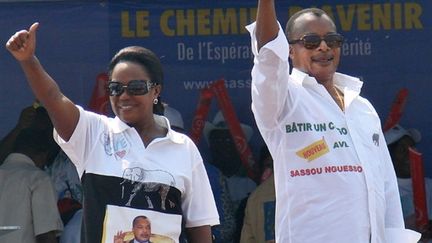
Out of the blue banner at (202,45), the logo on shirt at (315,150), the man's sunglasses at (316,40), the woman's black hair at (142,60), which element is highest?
the blue banner at (202,45)

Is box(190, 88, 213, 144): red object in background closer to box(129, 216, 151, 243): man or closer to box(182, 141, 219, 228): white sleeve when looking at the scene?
box(182, 141, 219, 228): white sleeve

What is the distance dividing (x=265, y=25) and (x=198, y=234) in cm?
73

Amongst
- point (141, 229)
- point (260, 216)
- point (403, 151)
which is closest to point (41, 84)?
point (141, 229)

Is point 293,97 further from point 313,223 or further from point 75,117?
point 75,117

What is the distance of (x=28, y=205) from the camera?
238 inches

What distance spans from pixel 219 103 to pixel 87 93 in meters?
0.85

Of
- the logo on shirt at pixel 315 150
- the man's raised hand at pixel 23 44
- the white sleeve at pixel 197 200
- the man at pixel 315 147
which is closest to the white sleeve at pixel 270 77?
the man at pixel 315 147

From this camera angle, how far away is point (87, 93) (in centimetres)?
709

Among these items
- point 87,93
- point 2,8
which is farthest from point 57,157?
point 2,8

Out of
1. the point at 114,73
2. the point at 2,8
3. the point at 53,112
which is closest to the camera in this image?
the point at 53,112

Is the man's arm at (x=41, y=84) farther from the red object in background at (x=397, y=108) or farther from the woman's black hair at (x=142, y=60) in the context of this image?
the red object in background at (x=397, y=108)

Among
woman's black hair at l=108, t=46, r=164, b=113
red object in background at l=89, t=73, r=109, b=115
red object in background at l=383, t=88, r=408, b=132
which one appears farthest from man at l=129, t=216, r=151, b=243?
red object in background at l=383, t=88, r=408, b=132

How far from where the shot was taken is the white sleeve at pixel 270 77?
3570mm

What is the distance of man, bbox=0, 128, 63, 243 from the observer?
600 centimetres
